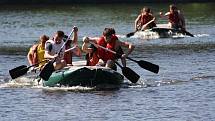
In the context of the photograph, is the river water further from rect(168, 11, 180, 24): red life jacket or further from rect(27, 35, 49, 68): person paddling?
rect(168, 11, 180, 24): red life jacket

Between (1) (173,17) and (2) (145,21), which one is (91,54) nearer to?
(1) (173,17)

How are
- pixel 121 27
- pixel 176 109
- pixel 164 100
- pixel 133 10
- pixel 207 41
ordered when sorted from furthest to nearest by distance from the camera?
pixel 133 10, pixel 121 27, pixel 207 41, pixel 164 100, pixel 176 109

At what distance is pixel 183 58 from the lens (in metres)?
32.8

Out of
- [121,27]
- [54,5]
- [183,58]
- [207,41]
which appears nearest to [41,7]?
[54,5]

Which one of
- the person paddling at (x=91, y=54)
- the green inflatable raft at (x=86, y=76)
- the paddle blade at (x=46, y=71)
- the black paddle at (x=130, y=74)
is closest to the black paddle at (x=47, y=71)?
the paddle blade at (x=46, y=71)

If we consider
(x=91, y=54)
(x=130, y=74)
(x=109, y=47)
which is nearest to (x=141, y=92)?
(x=130, y=74)

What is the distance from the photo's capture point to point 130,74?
25078 millimetres

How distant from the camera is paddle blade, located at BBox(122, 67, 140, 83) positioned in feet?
82.0

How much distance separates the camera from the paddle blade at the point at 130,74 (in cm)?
2500

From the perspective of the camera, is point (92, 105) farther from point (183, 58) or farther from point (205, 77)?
point (183, 58)

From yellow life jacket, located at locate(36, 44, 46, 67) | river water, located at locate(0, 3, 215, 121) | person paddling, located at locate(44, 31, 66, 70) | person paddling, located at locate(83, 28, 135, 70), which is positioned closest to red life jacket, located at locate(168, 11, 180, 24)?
river water, located at locate(0, 3, 215, 121)

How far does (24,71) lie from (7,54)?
992cm

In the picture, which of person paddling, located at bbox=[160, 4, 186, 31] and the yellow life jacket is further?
person paddling, located at bbox=[160, 4, 186, 31]

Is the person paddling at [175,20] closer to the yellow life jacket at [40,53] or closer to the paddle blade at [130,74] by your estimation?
the yellow life jacket at [40,53]
